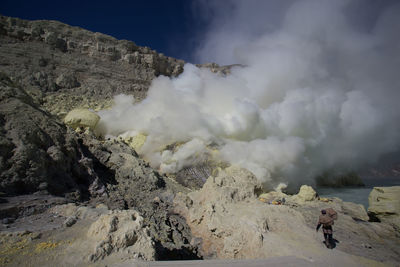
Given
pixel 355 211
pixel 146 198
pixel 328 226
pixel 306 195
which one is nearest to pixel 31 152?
pixel 146 198

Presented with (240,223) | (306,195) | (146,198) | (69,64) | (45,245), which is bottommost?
(45,245)

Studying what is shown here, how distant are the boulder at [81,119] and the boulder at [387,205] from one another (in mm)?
18225

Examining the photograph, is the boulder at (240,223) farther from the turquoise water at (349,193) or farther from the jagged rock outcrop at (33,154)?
the turquoise water at (349,193)

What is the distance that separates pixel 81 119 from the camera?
56.3 ft

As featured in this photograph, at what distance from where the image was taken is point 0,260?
8.69 feet

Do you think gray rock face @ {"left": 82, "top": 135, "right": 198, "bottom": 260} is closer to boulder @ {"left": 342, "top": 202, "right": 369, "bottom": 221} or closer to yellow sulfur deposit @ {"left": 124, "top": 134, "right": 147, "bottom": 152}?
boulder @ {"left": 342, "top": 202, "right": 369, "bottom": 221}

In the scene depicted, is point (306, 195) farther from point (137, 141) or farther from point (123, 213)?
point (137, 141)

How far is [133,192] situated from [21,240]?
4.18 m

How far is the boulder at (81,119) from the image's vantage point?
16403 millimetres

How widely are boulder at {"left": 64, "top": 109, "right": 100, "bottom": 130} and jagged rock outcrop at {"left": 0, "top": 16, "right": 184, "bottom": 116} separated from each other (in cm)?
634

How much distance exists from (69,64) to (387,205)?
38.6m

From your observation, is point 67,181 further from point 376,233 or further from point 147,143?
point 147,143

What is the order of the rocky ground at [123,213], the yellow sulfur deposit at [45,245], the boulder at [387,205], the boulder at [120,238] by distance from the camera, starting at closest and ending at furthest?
1. the yellow sulfur deposit at [45,245]
2. the boulder at [120,238]
3. the rocky ground at [123,213]
4. the boulder at [387,205]

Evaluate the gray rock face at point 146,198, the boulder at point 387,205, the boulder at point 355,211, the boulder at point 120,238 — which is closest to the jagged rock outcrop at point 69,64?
the gray rock face at point 146,198
